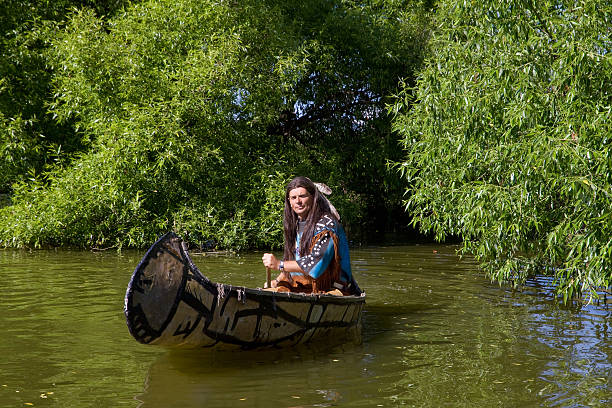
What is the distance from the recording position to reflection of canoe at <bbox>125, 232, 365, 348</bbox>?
570 centimetres

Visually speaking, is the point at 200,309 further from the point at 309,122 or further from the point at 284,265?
the point at 309,122

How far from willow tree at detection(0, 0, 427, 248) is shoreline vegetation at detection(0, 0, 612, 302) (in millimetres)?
57

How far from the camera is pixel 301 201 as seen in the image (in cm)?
757

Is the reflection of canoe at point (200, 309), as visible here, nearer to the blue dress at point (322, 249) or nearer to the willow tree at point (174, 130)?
the blue dress at point (322, 249)

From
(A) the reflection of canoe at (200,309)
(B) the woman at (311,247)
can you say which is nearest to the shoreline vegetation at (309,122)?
(B) the woman at (311,247)

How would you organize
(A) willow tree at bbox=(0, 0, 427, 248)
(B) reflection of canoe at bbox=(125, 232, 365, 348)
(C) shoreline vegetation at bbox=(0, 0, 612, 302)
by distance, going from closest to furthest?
(B) reflection of canoe at bbox=(125, 232, 365, 348) → (C) shoreline vegetation at bbox=(0, 0, 612, 302) → (A) willow tree at bbox=(0, 0, 427, 248)

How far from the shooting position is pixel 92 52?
1817cm

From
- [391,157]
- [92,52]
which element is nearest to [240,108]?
[92,52]

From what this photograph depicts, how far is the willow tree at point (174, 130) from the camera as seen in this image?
695 inches

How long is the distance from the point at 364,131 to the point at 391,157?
1.24m

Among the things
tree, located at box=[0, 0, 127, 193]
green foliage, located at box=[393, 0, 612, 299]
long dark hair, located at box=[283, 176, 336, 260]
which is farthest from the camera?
tree, located at box=[0, 0, 127, 193]

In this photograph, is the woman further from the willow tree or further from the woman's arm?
the willow tree

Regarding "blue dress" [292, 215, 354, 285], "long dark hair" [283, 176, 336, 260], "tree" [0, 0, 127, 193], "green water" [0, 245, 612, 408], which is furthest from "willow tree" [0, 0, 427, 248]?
"blue dress" [292, 215, 354, 285]

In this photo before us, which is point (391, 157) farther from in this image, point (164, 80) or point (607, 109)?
point (607, 109)
